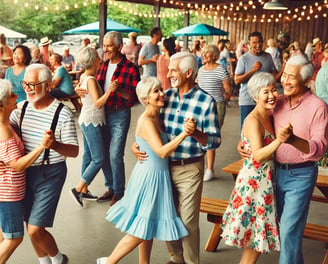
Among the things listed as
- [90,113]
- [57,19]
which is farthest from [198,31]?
[57,19]

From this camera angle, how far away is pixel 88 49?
4.46 metres

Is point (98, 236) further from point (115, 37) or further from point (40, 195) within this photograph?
point (115, 37)

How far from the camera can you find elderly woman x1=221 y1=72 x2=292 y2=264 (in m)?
2.88

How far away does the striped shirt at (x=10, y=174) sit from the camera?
2.77 m

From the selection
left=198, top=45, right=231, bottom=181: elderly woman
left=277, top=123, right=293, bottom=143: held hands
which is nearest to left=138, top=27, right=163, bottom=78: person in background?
left=198, top=45, right=231, bottom=181: elderly woman

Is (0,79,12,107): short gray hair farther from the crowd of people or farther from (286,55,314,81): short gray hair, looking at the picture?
(286,55,314,81): short gray hair

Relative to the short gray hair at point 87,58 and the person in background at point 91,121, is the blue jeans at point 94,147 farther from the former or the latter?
the short gray hair at point 87,58

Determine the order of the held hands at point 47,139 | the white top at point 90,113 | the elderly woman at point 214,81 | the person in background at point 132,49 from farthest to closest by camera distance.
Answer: the person in background at point 132,49 < the elderly woman at point 214,81 < the white top at point 90,113 < the held hands at point 47,139

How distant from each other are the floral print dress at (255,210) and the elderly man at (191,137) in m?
0.30

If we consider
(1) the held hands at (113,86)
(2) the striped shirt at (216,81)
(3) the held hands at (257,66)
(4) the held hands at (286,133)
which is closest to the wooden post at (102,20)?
(2) the striped shirt at (216,81)

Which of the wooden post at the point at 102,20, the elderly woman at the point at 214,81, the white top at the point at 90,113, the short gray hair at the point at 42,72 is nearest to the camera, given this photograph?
the short gray hair at the point at 42,72

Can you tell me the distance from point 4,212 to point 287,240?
1660 millimetres

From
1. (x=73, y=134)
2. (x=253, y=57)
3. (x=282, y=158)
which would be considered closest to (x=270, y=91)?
(x=282, y=158)

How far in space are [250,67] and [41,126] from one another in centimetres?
355
